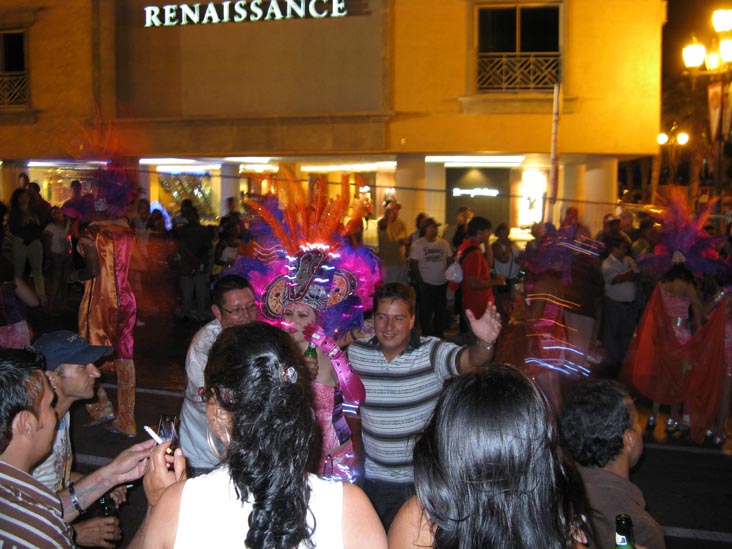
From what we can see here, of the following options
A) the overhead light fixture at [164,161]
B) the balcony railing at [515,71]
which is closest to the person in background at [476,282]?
the balcony railing at [515,71]

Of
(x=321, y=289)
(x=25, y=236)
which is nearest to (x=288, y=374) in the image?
(x=321, y=289)

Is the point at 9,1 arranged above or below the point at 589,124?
above

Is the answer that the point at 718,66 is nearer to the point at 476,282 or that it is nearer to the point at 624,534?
the point at 476,282

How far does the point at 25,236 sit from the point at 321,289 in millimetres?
9878

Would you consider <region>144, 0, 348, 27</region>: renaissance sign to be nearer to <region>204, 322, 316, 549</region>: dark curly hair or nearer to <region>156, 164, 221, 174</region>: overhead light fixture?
<region>156, 164, 221, 174</region>: overhead light fixture

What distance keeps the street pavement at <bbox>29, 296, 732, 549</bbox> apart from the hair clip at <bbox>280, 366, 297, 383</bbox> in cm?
353

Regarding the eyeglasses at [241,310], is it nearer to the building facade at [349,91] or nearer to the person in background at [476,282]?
the person in background at [476,282]

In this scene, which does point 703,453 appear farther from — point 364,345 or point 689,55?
point 689,55

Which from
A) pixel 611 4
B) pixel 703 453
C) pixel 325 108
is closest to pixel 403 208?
pixel 325 108

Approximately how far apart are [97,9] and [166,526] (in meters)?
19.7

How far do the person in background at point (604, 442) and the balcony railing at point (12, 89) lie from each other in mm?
20289

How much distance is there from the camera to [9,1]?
2003cm

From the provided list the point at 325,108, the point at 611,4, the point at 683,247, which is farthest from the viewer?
the point at 325,108

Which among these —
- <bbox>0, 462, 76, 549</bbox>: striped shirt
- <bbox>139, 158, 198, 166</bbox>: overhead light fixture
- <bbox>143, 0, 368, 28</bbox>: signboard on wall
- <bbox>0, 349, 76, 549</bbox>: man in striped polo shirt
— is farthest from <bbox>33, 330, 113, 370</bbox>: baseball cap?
<bbox>139, 158, 198, 166</bbox>: overhead light fixture
